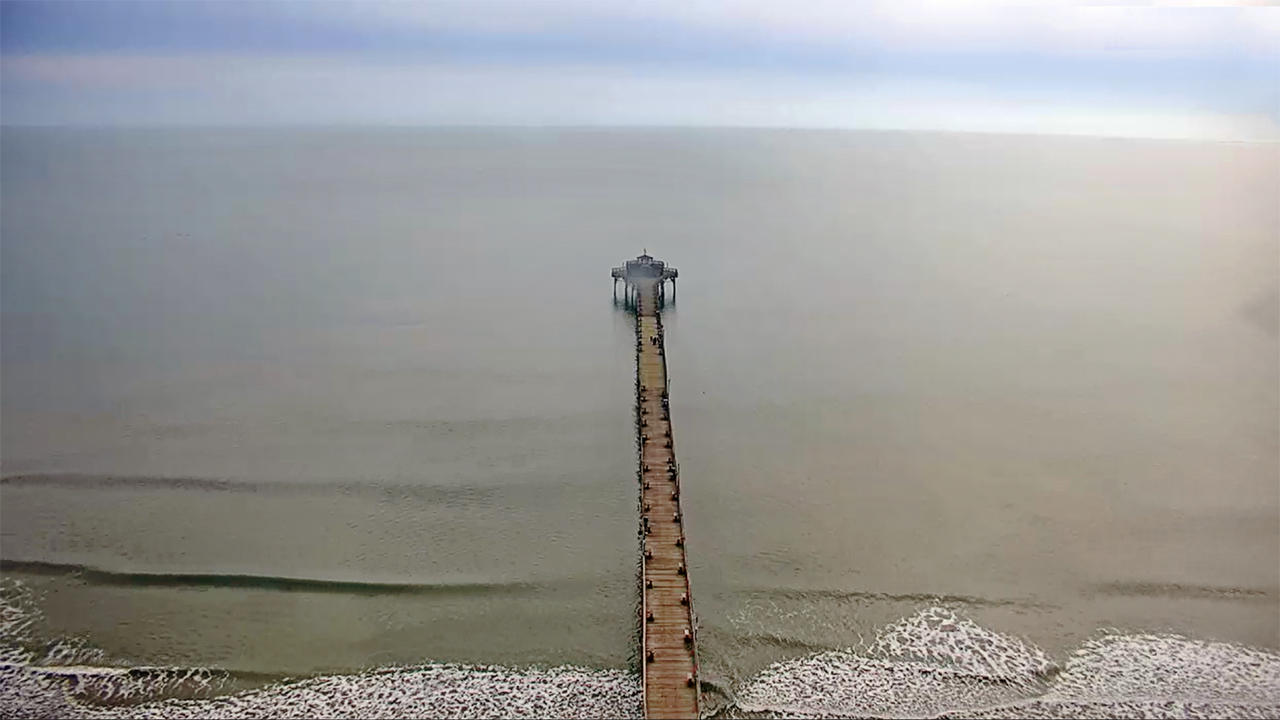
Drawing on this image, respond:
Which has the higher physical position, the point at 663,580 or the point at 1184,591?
the point at 663,580

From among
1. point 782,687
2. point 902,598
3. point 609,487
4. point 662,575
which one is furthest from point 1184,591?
point 609,487

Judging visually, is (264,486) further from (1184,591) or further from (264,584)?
(1184,591)

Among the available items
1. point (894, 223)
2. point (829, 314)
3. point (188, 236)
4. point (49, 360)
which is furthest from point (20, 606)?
point (894, 223)

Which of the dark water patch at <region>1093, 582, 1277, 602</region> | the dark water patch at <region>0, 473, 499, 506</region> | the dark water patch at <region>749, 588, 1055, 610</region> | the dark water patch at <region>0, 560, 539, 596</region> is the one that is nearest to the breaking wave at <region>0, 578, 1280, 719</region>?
the dark water patch at <region>749, 588, 1055, 610</region>

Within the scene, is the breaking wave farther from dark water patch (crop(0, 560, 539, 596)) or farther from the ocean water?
dark water patch (crop(0, 560, 539, 596))

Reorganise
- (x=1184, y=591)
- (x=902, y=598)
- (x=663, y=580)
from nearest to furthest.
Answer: (x=663, y=580)
(x=902, y=598)
(x=1184, y=591)

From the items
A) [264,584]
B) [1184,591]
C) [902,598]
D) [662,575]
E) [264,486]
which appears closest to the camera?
[662,575]

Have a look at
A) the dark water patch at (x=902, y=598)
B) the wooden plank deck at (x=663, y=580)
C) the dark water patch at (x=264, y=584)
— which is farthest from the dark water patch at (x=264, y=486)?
the dark water patch at (x=902, y=598)

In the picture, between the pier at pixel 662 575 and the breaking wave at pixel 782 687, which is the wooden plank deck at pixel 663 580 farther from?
the breaking wave at pixel 782 687
